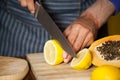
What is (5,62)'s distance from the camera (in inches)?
39.7

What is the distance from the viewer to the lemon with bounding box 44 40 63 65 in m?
1.00

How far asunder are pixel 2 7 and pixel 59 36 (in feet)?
1.32

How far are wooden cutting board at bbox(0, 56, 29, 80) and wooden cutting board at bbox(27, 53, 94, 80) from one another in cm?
3

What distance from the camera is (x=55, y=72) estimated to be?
958 mm

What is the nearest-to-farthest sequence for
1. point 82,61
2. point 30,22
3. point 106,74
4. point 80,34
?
1. point 106,74
2. point 82,61
3. point 80,34
4. point 30,22

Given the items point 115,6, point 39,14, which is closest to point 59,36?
point 39,14

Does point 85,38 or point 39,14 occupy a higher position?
point 39,14

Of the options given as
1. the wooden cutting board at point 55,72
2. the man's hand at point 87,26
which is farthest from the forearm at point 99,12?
the wooden cutting board at point 55,72

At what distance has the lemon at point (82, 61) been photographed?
3.12 feet

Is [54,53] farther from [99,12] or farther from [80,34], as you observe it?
[99,12]

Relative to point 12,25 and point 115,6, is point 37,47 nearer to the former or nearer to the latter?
point 12,25

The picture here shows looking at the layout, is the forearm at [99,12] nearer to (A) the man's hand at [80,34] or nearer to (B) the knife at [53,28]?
(A) the man's hand at [80,34]

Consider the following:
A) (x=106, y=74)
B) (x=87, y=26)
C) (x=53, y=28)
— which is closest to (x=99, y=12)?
(x=87, y=26)

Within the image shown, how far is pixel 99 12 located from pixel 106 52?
0.20 metres
